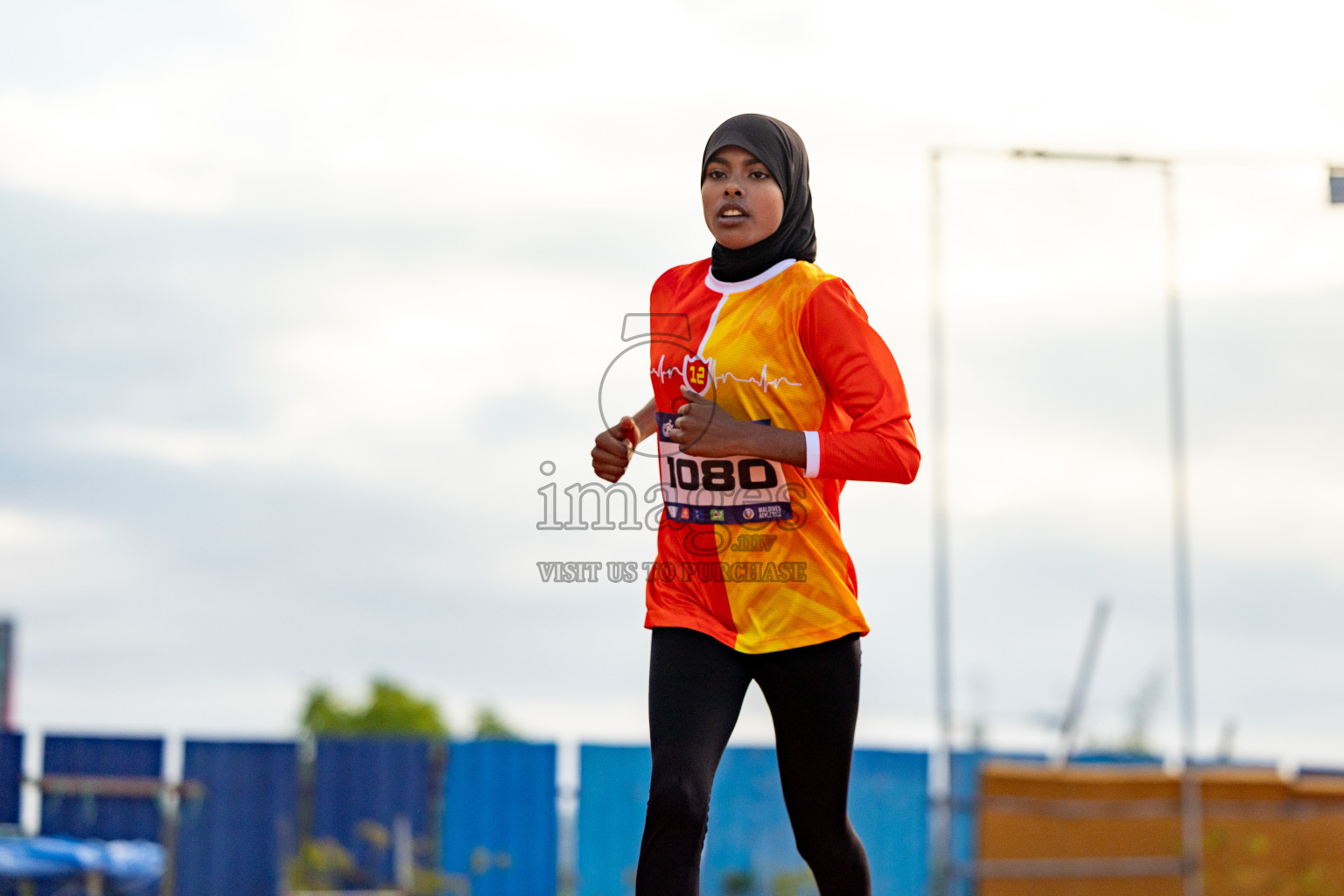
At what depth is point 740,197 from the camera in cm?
345

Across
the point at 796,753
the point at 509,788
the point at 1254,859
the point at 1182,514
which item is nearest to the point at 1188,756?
the point at 1254,859

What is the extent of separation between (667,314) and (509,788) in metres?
7.93

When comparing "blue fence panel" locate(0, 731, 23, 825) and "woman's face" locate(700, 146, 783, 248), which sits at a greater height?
"woman's face" locate(700, 146, 783, 248)

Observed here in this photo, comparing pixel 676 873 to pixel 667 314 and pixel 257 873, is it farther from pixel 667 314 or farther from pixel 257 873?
pixel 257 873

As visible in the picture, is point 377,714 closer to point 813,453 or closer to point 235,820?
point 235,820

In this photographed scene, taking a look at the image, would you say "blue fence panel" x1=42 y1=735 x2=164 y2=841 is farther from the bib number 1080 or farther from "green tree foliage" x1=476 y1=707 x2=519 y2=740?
"green tree foliage" x1=476 y1=707 x2=519 y2=740

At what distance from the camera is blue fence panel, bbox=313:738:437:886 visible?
1102cm

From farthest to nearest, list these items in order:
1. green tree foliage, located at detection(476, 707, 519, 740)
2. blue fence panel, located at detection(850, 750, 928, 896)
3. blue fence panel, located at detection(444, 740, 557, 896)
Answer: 1. green tree foliage, located at detection(476, 707, 519, 740)
2. blue fence panel, located at detection(850, 750, 928, 896)
3. blue fence panel, located at detection(444, 740, 557, 896)

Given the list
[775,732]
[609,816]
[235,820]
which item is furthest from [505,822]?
[775,732]

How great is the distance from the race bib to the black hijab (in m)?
0.40

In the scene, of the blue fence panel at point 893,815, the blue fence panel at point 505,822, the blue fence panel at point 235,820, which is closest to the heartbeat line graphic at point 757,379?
the blue fence panel at point 505,822

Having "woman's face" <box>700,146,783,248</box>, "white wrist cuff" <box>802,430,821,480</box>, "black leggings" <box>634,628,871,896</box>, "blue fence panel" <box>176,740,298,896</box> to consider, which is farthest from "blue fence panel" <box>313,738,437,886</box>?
"white wrist cuff" <box>802,430,821,480</box>

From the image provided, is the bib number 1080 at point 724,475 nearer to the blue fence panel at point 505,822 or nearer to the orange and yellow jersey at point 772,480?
the orange and yellow jersey at point 772,480

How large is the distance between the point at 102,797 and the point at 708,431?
8.93 metres
